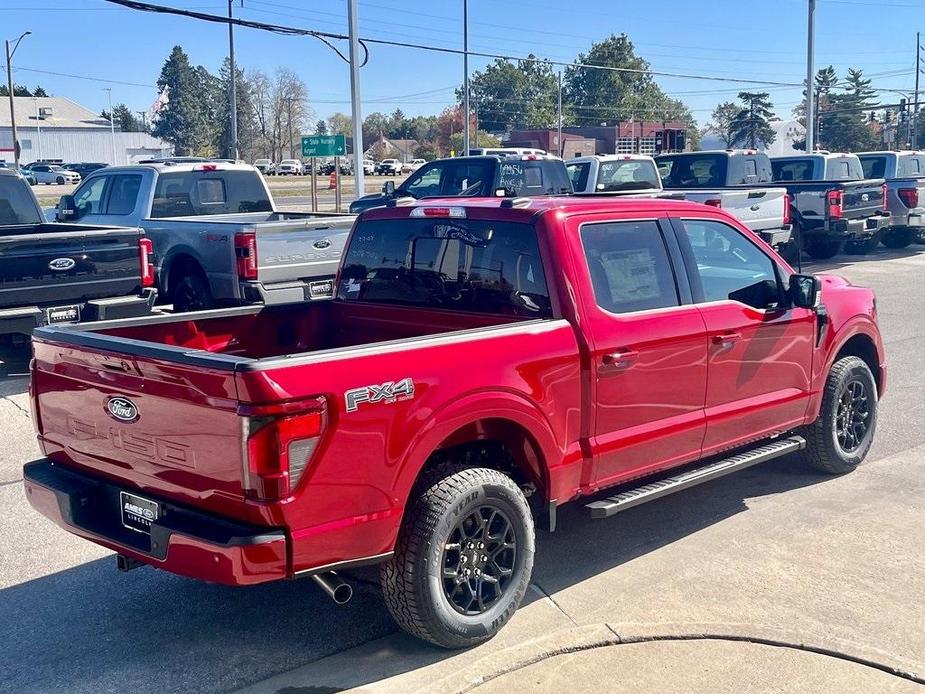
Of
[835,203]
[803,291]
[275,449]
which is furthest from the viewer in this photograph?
[835,203]

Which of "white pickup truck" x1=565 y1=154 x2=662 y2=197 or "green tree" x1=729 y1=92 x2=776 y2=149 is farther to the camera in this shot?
"green tree" x1=729 y1=92 x2=776 y2=149

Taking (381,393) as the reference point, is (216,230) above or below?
above

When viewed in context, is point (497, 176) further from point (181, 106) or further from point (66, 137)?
point (181, 106)

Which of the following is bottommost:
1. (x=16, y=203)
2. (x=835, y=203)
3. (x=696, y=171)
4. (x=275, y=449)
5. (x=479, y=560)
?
(x=479, y=560)

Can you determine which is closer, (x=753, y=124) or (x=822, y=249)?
(x=822, y=249)

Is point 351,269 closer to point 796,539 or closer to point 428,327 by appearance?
point 428,327

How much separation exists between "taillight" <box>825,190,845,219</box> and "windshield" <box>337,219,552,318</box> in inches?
591

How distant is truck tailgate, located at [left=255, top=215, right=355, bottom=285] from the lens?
1078 centimetres

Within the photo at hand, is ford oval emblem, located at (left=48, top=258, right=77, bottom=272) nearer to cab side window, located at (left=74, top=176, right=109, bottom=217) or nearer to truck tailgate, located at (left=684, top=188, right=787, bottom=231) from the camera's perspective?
cab side window, located at (left=74, top=176, right=109, bottom=217)

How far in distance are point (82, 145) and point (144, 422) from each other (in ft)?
372

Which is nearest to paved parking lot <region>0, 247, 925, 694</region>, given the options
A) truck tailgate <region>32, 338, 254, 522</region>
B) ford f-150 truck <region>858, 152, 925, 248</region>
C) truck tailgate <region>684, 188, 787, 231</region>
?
truck tailgate <region>32, 338, 254, 522</region>

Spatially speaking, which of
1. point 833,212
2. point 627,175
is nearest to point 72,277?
point 627,175

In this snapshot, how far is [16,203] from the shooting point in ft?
37.2

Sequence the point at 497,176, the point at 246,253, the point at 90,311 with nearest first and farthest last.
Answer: the point at 90,311 < the point at 246,253 < the point at 497,176
